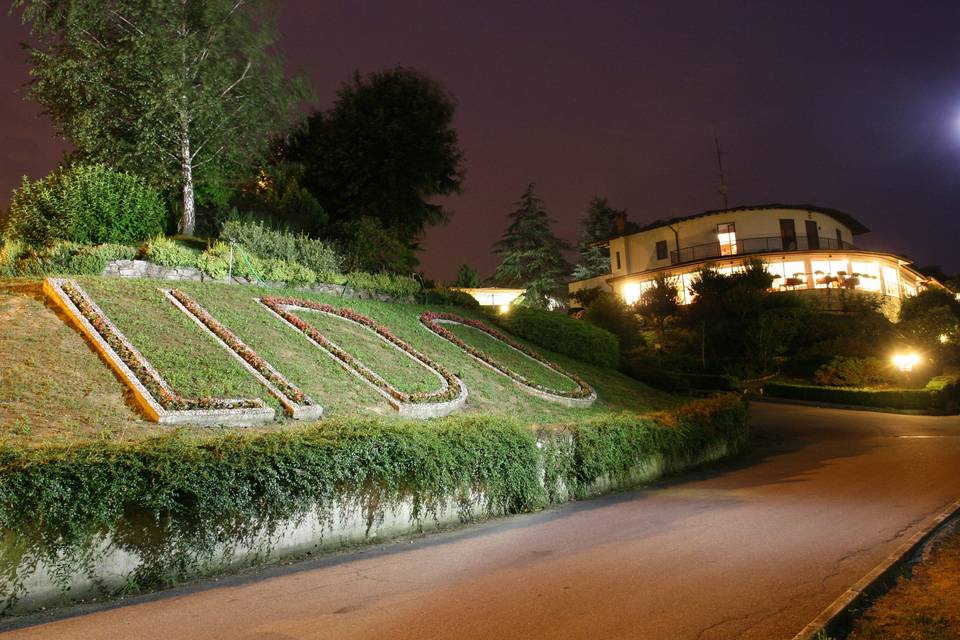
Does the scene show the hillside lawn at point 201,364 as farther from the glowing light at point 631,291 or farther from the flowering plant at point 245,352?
the glowing light at point 631,291

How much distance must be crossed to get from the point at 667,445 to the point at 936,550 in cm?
718

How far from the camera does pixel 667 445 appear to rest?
1470cm

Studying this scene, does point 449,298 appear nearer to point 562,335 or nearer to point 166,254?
point 562,335

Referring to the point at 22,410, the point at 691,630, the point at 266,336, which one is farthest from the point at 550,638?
the point at 266,336

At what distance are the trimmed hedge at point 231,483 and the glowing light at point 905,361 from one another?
95.5ft

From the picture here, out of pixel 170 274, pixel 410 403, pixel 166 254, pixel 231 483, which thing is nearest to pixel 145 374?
pixel 410 403

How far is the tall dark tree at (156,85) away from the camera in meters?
25.0

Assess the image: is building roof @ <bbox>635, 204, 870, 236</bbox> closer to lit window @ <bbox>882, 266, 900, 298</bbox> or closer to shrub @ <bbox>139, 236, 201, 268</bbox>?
lit window @ <bbox>882, 266, 900, 298</bbox>

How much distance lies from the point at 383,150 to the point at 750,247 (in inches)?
1236

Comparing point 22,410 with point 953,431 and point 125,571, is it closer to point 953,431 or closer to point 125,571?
point 125,571

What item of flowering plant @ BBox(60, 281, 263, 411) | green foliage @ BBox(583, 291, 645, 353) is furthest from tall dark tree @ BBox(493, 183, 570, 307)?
flowering plant @ BBox(60, 281, 263, 411)

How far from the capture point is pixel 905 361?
105 feet

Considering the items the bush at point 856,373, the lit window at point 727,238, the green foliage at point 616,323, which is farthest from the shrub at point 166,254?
the lit window at point 727,238

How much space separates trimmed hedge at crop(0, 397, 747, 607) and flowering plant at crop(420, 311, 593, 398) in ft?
29.6
